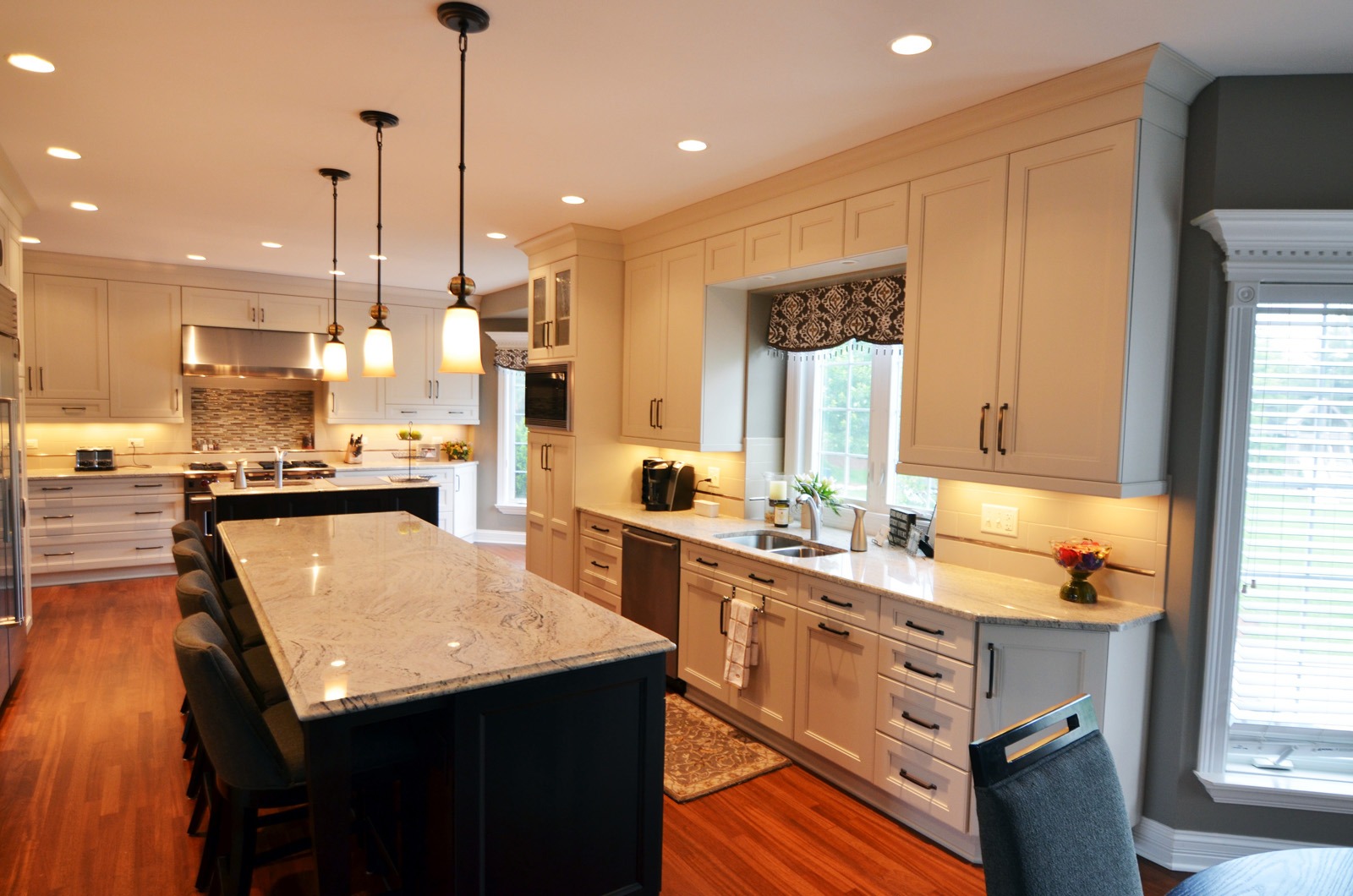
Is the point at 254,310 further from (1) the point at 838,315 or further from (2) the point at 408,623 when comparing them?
(2) the point at 408,623

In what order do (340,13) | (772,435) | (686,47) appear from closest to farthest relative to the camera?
(340,13), (686,47), (772,435)

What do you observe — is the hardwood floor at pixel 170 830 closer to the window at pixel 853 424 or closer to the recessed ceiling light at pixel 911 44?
the window at pixel 853 424

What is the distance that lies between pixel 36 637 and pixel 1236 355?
21.0 ft

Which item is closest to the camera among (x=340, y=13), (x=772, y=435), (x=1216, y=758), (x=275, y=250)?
(x=340, y=13)

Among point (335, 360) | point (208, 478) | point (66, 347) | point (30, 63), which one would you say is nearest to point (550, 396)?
point (335, 360)

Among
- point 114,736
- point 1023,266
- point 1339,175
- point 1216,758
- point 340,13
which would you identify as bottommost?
point 114,736

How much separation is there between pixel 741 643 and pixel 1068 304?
188cm

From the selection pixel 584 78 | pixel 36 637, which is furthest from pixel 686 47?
pixel 36 637

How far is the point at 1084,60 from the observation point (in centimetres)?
235

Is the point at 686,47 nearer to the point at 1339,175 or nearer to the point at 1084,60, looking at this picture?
the point at 1084,60

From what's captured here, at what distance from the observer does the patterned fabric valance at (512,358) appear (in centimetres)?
752

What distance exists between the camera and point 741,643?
3.38 metres

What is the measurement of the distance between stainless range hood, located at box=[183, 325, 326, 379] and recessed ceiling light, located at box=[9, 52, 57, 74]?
435 centimetres

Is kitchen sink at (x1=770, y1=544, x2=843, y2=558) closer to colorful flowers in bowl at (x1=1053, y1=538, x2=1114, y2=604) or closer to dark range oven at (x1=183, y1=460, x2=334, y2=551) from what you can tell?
colorful flowers in bowl at (x1=1053, y1=538, x2=1114, y2=604)
